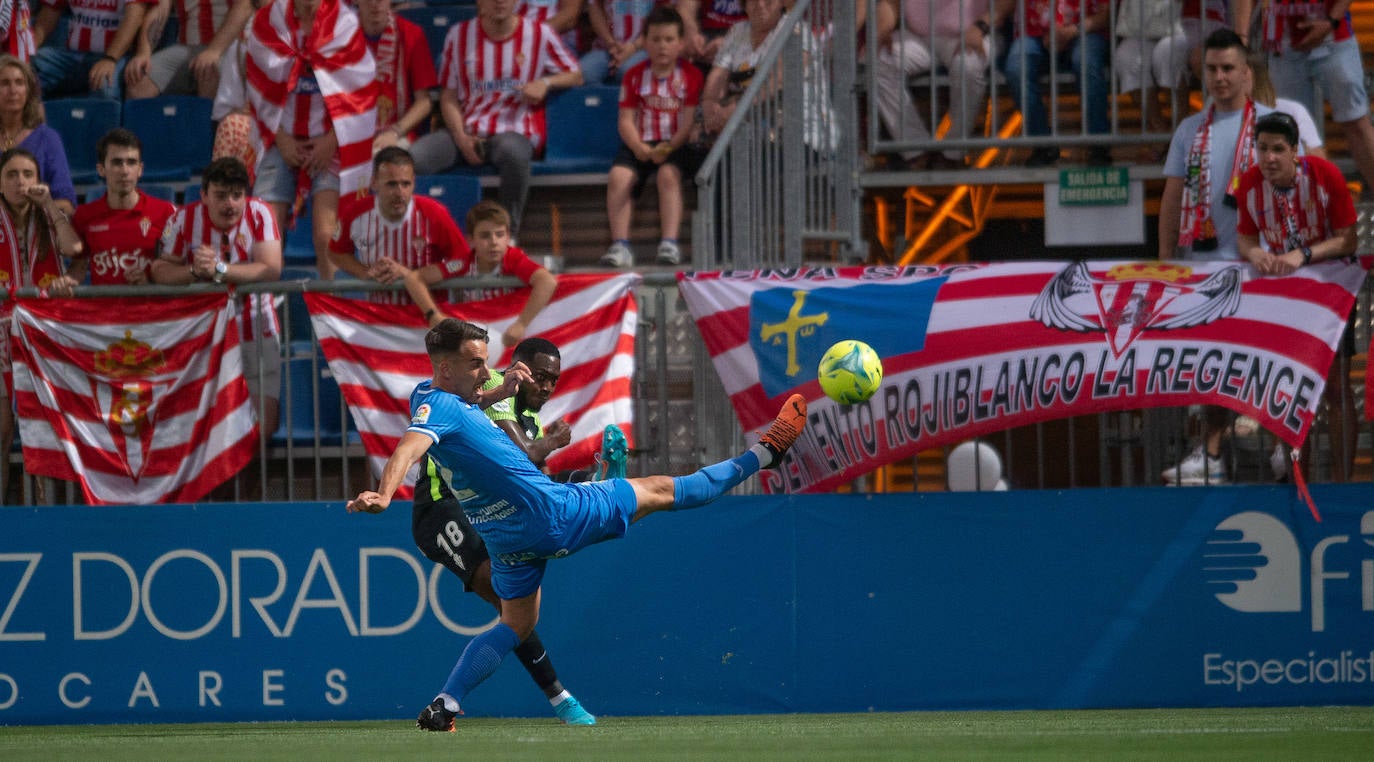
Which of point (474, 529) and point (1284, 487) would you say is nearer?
point (474, 529)

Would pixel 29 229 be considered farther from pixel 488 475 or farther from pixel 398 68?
pixel 488 475

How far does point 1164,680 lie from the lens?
382 inches

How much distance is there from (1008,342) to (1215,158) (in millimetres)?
1859

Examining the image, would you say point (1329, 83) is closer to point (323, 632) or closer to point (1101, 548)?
point (1101, 548)

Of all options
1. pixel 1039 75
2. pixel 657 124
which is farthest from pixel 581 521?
pixel 1039 75

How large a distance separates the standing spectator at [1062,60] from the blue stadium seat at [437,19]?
464 centimetres

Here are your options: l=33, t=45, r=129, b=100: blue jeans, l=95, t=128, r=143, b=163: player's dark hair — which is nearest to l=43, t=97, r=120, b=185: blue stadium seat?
l=33, t=45, r=129, b=100: blue jeans

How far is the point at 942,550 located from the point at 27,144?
21.8ft

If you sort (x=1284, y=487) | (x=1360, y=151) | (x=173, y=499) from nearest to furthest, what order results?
(x=1284, y=487) < (x=173, y=499) < (x=1360, y=151)

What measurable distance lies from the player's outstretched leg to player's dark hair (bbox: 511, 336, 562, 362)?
4.25ft

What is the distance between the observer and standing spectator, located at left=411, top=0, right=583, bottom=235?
41.6 ft

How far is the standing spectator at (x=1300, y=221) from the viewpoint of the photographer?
952 cm

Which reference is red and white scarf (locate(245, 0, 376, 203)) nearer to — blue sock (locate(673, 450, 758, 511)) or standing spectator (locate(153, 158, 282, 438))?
standing spectator (locate(153, 158, 282, 438))

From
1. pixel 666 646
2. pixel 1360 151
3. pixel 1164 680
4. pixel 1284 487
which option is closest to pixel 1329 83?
pixel 1360 151
